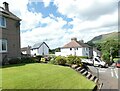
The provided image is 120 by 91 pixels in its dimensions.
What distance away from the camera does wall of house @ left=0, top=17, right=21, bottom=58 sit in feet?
79.8

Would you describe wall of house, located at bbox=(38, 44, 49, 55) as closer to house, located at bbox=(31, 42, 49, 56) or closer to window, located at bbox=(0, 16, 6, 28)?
house, located at bbox=(31, 42, 49, 56)

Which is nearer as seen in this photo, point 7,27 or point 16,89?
point 16,89

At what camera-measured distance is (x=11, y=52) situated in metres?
25.2

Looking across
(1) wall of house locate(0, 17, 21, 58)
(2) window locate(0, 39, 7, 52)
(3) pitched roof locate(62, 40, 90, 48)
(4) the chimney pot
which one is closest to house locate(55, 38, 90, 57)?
(3) pitched roof locate(62, 40, 90, 48)

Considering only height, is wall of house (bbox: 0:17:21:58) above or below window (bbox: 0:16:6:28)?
below

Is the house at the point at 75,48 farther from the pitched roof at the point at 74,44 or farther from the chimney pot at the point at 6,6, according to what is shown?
the chimney pot at the point at 6,6

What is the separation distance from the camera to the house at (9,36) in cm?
2364

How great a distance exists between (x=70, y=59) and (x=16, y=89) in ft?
43.5

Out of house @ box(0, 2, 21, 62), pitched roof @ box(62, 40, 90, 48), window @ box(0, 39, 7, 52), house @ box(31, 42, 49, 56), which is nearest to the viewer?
window @ box(0, 39, 7, 52)

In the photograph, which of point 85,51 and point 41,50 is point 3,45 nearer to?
point 41,50

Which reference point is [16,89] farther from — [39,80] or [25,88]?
[39,80]

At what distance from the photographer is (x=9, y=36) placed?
24953 mm

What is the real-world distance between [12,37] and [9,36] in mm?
654

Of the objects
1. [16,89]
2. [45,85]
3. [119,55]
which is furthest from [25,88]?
[119,55]
